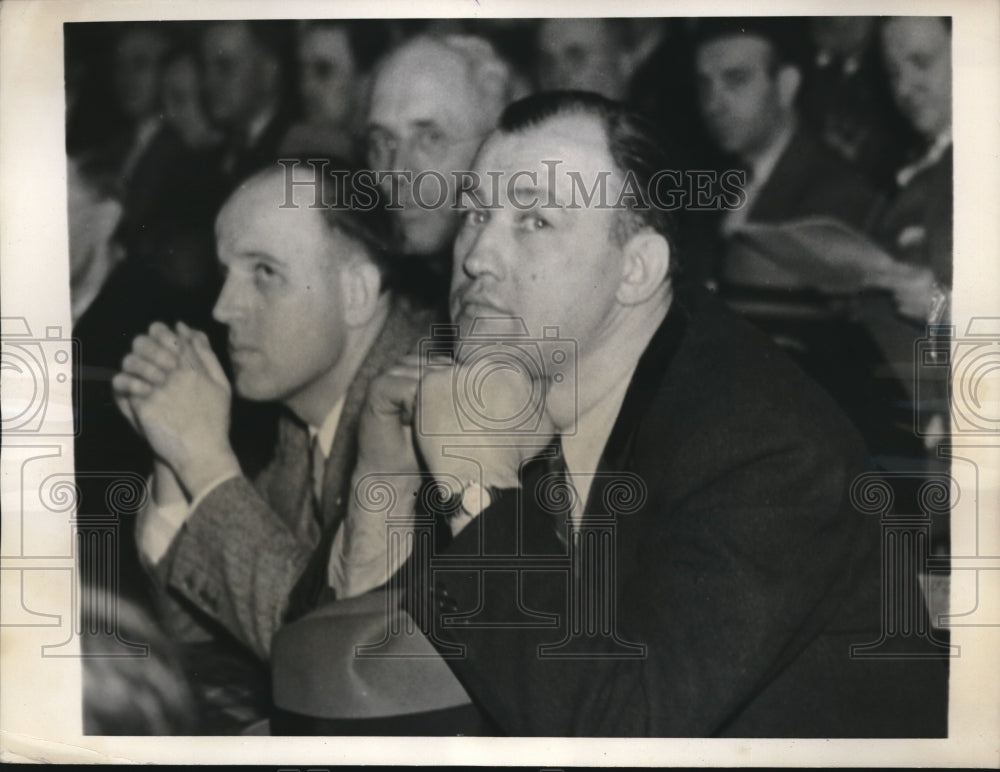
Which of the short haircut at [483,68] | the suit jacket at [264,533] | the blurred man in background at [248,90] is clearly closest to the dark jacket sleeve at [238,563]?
the suit jacket at [264,533]

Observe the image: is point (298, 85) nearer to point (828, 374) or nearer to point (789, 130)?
point (789, 130)

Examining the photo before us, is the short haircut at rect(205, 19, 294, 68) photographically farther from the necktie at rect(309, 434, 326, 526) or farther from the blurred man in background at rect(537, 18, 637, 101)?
the necktie at rect(309, 434, 326, 526)

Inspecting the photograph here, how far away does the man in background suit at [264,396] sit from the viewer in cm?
186

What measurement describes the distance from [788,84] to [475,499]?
933 millimetres

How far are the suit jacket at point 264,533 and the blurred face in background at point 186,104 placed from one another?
1.58 feet

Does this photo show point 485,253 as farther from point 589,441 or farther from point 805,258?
point 805,258

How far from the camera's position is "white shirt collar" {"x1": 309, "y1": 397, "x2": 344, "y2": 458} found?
74.2 inches

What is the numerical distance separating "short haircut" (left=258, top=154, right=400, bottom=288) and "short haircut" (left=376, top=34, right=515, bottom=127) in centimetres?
23

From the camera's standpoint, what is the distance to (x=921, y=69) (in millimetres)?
1846

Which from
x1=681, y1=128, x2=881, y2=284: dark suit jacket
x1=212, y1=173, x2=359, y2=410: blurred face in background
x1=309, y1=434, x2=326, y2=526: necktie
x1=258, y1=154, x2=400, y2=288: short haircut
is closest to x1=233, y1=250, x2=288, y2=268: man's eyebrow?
x1=212, y1=173, x2=359, y2=410: blurred face in background

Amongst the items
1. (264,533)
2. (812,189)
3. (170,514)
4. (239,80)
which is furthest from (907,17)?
(170,514)

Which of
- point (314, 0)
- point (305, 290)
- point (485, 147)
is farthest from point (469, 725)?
point (314, 0)

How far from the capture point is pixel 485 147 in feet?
6.03

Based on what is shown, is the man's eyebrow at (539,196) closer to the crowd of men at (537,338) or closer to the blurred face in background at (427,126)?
the crowd of men at (537,338)
